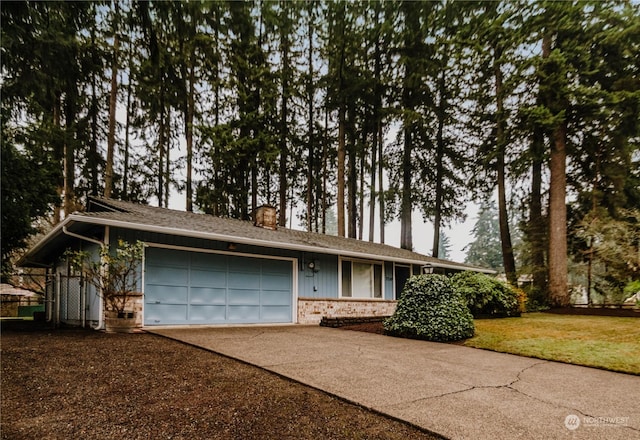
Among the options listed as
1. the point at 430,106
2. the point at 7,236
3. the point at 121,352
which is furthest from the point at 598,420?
the point at 430,106

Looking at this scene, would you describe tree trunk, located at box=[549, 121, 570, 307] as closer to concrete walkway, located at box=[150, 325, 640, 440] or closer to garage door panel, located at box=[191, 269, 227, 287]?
concrete walkway, located at box=[150, 325, 640, 440]

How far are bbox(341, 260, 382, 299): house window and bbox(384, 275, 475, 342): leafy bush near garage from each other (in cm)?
354

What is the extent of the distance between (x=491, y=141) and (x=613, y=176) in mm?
5265

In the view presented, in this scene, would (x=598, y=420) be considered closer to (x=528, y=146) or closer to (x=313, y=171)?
(x=528, y=146)

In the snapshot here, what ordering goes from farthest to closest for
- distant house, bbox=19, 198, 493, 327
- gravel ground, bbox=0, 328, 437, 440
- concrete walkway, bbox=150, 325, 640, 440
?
distant house, bbox=19, 198, 493, 327, concrete walkway, bbox=150, 325, 640, 440, gravel ground, bbox=0, 328, 437, 440

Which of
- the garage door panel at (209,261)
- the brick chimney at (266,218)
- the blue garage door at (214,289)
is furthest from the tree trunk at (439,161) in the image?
the garage door panel at (209,261)

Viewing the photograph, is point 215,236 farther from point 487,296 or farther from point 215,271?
point 487,296

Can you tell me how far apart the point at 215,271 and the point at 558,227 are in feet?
42.8

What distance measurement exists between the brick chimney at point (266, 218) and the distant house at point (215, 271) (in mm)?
36

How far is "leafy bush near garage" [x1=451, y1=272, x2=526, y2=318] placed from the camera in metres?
11.3

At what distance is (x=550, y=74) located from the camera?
528 inches

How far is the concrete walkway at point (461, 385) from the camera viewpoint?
9.57 feet

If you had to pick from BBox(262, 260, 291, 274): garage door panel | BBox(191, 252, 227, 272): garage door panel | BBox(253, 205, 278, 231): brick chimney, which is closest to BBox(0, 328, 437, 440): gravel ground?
BBox(191, 252, 227, 272): garage door panel

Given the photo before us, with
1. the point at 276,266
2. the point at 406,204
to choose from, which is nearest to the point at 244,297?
the point at 276,266
